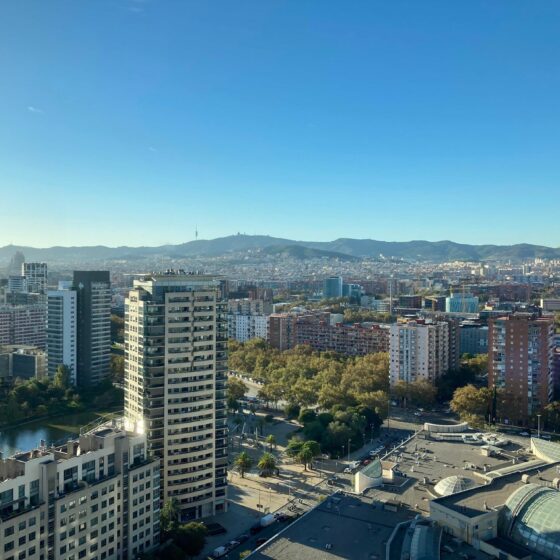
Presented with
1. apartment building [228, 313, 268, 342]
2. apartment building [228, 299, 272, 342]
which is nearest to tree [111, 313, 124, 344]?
apartment building [228, 299, 272, 342]

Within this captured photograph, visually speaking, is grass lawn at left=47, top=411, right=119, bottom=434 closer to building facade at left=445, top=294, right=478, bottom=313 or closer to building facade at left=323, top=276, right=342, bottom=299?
building facade at left=445, top=294, right=478, bottom=313

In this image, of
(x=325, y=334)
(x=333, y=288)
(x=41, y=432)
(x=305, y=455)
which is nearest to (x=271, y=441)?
(x=305, y=455)

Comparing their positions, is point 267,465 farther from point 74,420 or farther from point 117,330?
point 117,330

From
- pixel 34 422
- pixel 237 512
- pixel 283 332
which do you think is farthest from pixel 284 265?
pixel 237 512

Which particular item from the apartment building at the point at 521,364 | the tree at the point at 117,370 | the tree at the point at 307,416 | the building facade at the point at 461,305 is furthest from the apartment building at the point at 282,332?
the building facade at the point at 461,305

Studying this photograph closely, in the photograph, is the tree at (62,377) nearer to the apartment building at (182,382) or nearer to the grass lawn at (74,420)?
the grass lawn at (74,420)
